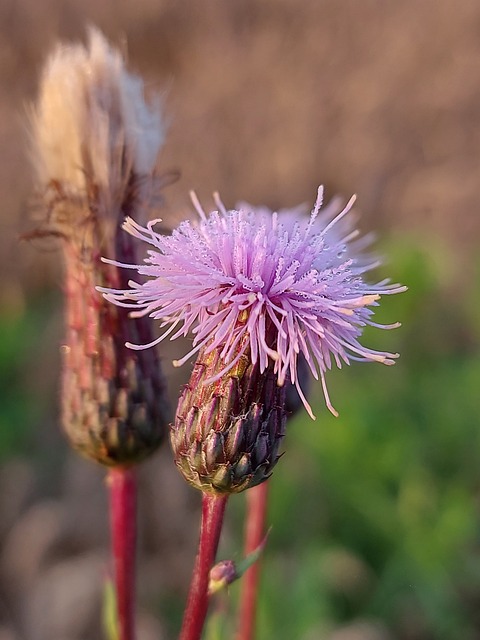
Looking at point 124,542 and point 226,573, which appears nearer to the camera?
point 226,573

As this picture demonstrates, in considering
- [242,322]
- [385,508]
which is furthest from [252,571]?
[385,508]

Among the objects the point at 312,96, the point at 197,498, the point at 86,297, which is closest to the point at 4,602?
the point at 197,498

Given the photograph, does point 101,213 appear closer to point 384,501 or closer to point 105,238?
point 105,238

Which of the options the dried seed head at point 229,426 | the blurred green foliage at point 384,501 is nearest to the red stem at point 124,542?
the dried seed head at point 229,426

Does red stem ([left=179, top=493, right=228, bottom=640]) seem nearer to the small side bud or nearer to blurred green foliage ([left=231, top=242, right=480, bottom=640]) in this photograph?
the small side bud

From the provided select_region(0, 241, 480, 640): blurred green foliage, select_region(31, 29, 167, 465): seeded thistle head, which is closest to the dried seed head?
select_region(31, 29, 167, 465): seeded thistle head
